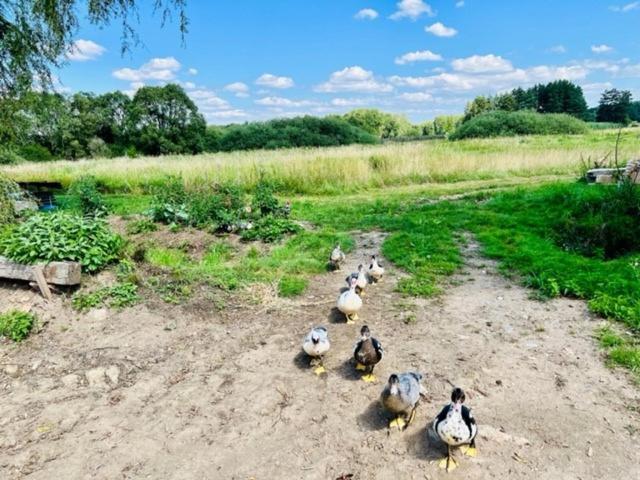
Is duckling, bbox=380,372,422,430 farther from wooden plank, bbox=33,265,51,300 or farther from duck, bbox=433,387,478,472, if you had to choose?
wooden plank, bbox=33,265,51,300

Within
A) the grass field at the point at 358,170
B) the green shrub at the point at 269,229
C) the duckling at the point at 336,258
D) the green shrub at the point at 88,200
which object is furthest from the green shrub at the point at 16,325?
the grass field at the point at 358,170

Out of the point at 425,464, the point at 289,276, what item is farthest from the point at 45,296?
the point at 425,464

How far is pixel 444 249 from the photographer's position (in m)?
6.21

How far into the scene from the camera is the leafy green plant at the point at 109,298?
470 cm

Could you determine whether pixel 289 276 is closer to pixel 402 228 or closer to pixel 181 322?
pixel 181 322

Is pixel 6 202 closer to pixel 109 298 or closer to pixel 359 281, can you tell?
pixel 109 298

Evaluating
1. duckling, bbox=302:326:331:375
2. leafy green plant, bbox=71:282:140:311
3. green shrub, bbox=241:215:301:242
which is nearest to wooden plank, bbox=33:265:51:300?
leafy green plant, bbox=71:282:140:311

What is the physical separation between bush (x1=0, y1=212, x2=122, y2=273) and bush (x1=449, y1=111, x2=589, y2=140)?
3733 cm

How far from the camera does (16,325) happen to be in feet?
14.0

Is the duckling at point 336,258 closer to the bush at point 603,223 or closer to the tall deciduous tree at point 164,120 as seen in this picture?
the bush at point 603,223

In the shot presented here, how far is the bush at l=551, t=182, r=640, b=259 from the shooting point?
5898 mm

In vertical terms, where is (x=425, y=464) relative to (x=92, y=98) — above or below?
below

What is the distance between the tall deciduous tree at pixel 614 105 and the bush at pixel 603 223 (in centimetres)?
6482

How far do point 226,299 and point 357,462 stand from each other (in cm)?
279
